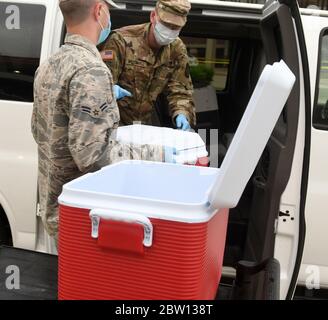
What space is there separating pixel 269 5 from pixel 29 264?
1.52m

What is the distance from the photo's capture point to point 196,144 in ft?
5.86

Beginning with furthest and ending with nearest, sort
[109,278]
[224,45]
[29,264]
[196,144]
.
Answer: [224,45] → [29,264] → [196,144] → [109,278]

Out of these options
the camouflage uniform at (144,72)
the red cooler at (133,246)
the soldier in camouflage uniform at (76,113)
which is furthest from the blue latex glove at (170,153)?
the camouflage uniform at (144,72)

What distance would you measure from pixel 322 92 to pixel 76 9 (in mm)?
1487

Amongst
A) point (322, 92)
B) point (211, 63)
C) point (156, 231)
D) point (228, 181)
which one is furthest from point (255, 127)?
point (211, 63)

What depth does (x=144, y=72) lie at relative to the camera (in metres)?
2.92

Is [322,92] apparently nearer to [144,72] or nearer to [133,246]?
[144,72]

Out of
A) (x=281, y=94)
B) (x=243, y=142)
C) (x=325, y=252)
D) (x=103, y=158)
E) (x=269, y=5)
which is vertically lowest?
(x=325, y=252)

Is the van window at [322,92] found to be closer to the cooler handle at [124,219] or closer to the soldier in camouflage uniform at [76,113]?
the soldier in camouflage uniform at [76,113]

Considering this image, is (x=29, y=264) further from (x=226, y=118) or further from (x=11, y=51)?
(x=226, y=118)

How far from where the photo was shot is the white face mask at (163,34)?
2768 millimetres

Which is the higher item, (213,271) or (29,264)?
(213,271)

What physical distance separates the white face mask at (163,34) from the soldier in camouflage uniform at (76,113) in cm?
97

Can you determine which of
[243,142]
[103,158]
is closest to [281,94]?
[243,142]
